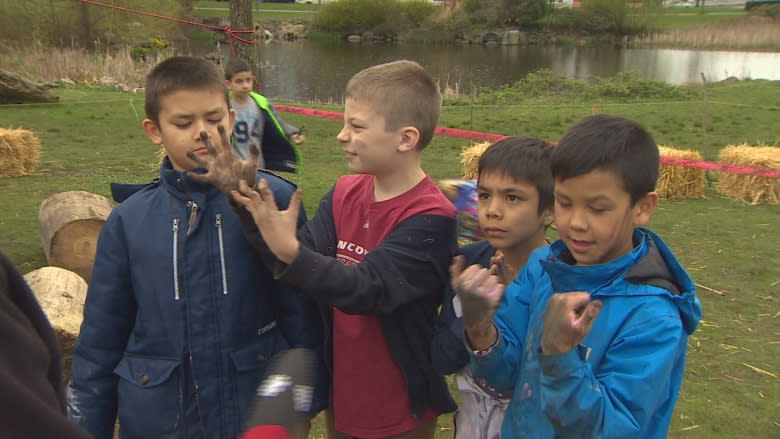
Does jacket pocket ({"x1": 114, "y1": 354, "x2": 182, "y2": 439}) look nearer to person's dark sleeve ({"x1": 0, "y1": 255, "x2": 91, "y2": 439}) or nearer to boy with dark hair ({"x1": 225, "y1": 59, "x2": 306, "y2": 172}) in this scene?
person's dark sleeve ({"x1": 0, "y1": 255, "x2": 91, "y2": 439})

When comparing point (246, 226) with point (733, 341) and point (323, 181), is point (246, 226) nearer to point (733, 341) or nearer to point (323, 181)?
point (733, 341)

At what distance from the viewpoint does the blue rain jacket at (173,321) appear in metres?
2.02

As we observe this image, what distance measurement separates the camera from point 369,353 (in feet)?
7.30

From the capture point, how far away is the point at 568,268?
1746 millimetres

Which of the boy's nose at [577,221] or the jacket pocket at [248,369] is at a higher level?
the boy's nose at [577,221]

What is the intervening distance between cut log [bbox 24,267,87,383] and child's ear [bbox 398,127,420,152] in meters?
2.26

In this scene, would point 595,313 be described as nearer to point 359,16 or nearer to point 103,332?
point 103,332

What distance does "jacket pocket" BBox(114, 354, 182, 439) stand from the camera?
2.01 metres

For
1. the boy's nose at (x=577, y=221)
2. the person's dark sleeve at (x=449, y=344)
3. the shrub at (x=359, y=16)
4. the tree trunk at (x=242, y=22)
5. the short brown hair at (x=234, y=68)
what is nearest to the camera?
the boy's nose at (x=577, y=221)

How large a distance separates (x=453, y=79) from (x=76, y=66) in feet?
45.5

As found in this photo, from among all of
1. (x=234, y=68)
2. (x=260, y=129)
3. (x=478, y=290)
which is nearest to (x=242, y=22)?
(x=234, y=68)

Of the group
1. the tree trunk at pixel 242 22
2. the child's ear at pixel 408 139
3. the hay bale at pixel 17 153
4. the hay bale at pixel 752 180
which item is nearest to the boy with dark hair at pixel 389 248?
the child's ear at pixel 408 139

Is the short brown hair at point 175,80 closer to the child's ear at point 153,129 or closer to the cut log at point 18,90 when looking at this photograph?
the child's ear at point 153,129

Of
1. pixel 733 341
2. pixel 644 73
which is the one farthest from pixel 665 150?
pixel 644 73
